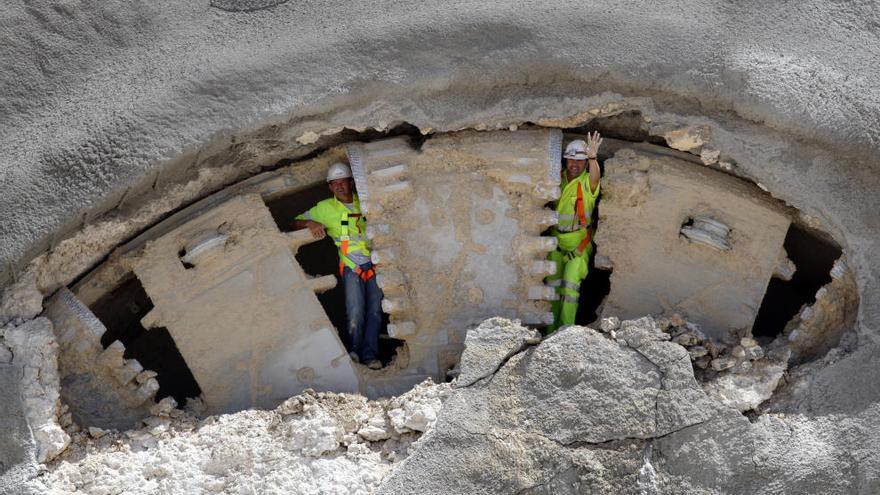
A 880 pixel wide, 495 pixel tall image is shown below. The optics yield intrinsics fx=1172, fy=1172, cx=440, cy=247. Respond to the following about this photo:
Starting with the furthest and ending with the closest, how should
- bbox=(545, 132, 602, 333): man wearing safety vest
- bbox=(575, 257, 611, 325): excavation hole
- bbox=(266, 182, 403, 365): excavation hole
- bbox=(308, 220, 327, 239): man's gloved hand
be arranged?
bbox=(575, 257, 611, 325): excavation hole < bbox=(266, 182, 403, 365): excavation hole < bbox=(308, 220, 327, 239): man's gloved hand < bbox=(545, 132, 602, 333): man wearing safety vest

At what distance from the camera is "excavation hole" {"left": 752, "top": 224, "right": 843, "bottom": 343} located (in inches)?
265

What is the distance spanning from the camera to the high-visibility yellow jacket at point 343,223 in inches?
269

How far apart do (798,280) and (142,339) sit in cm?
417

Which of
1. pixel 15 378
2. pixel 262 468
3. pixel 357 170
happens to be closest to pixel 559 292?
pixel 357 170

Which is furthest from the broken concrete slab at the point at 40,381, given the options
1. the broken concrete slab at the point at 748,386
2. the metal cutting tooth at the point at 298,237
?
the broken concrete slab at the point at 748,386

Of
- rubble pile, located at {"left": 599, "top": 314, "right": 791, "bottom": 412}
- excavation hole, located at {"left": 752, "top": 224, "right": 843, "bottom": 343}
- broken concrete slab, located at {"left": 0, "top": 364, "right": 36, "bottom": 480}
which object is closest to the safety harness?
rubble pile, located at {"left": 599, "top": 314, "right": 791, "bottom": 412}

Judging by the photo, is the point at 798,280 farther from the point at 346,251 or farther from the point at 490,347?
the point at 346,251

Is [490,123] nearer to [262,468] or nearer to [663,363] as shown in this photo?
[663,363]

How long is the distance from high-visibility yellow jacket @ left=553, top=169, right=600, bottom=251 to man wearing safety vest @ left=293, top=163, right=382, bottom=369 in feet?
3.72

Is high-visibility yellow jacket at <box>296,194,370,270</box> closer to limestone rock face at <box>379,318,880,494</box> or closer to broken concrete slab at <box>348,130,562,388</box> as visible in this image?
broken concrete slab at <box>348,130,562,388</box>

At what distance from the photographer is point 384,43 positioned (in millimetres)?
6277

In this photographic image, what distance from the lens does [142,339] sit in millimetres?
7570

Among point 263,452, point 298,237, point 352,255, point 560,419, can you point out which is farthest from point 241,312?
point 560,419

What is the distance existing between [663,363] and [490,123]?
1.61 meters
